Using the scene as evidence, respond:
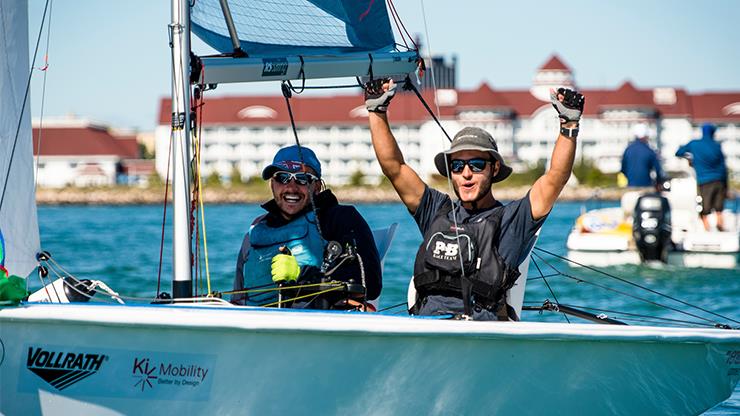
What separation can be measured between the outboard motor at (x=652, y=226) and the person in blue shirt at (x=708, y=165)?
736mm

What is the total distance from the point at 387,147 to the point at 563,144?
28.6 inches

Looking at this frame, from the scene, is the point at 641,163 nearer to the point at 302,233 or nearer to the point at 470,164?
the point at 302,233

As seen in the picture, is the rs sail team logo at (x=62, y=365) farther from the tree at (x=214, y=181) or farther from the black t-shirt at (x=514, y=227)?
the tree at (x=214, y=181)

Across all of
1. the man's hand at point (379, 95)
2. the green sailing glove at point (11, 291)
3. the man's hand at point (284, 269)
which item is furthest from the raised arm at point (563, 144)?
the green sailing glove at point (11, 291)

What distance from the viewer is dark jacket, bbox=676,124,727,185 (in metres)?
13.9

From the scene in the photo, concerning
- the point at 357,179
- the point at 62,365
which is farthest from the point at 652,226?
→ the point at 357,179

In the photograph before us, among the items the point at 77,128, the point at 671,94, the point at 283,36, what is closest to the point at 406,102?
the point at 671,94

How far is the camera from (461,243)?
4555mm

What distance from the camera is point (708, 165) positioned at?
13.9 m

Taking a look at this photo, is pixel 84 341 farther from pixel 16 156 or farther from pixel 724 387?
pixel 724 387

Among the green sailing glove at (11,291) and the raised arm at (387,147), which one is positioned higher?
the raised arm at (387,147)

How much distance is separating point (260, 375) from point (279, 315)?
24cm

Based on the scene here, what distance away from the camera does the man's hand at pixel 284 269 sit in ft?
15.8

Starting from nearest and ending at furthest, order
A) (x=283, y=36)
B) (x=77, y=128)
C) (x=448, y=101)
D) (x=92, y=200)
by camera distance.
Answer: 1. (x=283, y=36)
2. (x=92, y=200)
3. (x=448, y=101)
4. (x=77, y=128)
